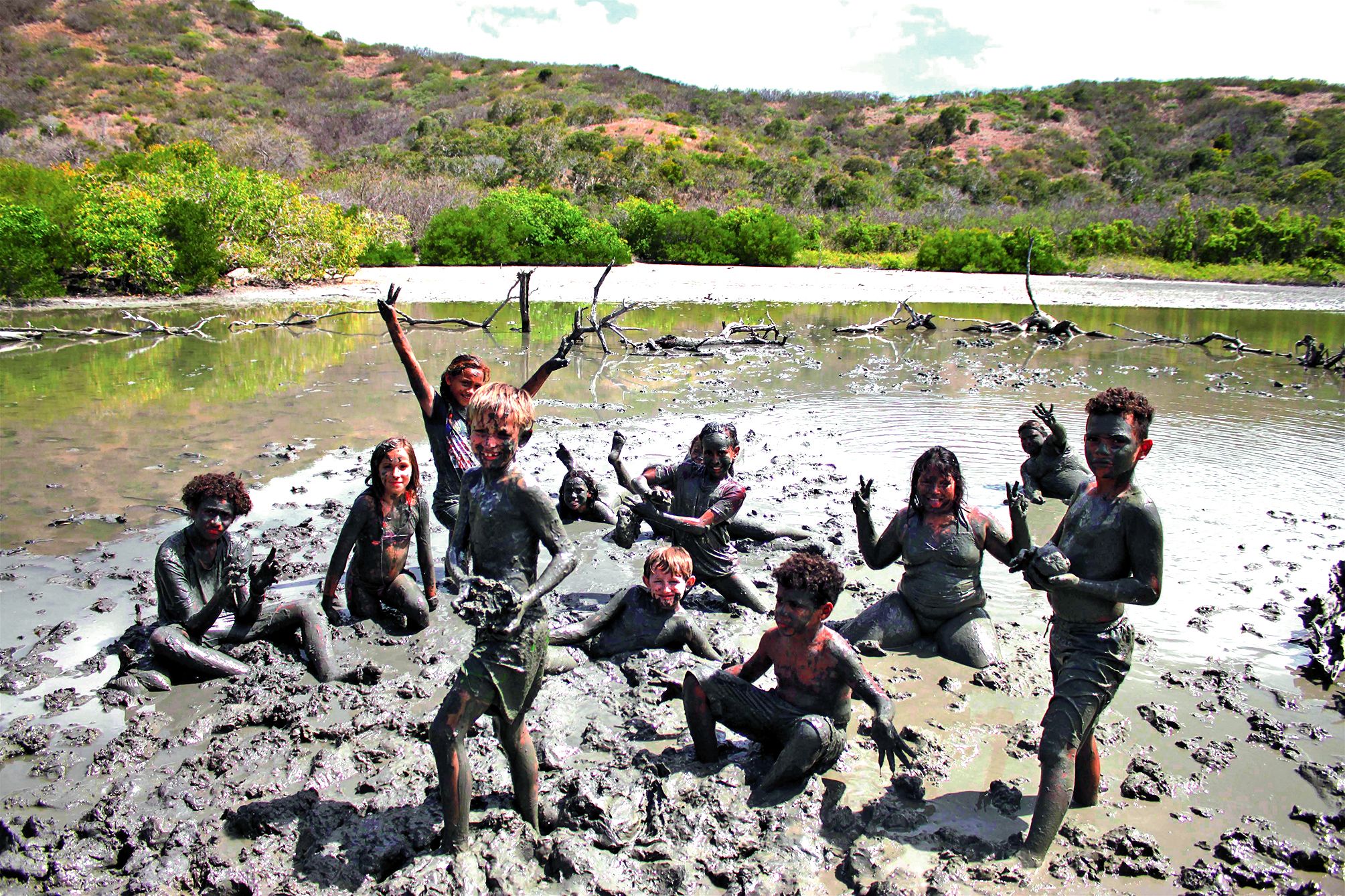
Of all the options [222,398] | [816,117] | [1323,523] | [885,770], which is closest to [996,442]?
[1323,523]

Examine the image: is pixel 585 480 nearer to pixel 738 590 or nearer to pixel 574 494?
pixel 574 494

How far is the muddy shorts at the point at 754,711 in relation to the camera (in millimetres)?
3797

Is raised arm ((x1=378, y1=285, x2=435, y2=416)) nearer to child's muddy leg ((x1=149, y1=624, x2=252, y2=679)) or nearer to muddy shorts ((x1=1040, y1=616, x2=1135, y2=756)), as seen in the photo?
child's muddy leg ((x1=149, y1=624, x2=252, y2=679))

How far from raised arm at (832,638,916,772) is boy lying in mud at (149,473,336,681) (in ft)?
9.30

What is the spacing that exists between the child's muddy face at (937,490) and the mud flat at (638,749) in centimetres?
94

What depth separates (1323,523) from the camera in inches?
301

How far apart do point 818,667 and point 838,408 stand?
28.5ft

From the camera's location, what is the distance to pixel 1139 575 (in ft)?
11.3

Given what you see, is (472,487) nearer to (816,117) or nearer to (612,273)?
(612,273)

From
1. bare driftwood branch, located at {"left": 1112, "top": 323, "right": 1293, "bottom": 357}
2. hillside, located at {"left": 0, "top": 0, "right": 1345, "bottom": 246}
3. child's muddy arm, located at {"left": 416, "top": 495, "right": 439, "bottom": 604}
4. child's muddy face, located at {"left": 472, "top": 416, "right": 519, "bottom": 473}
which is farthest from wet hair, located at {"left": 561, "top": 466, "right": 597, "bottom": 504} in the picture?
hillside, located at {"left": 0, "top": 0, "right": 1345, "bottom": 246}

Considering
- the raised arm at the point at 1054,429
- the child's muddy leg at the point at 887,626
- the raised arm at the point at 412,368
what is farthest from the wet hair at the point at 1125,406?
the raised arm at the point at 412,368

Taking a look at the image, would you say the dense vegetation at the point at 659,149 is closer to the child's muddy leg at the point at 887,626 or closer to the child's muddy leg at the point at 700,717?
the child's muddy leg at the point at 887,626

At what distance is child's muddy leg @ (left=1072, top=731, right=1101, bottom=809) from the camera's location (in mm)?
3634

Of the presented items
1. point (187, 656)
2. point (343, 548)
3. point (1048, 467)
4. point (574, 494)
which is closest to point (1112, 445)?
point (343, 548)
